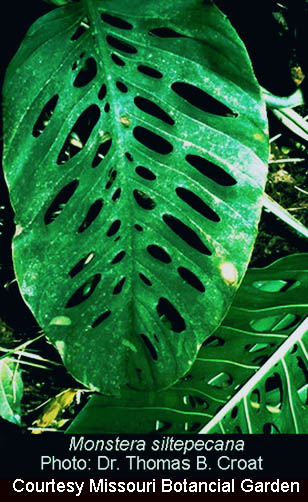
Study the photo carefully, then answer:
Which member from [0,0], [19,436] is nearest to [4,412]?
[19,436]

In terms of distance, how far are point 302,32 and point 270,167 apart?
0.38 metres

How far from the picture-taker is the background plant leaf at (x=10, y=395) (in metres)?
1.13

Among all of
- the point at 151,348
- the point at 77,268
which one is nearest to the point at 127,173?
the point at 151,348

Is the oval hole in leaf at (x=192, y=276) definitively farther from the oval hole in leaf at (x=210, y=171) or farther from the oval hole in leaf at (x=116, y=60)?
the oval hole in leaf at (x=116, y=60)

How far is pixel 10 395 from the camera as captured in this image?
1140 mm

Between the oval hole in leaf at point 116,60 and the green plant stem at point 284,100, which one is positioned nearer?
the oval hole in leaf at point 116,60

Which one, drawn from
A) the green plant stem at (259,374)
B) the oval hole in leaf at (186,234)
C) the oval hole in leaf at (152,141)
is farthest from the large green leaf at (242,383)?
the oval hole in leaf at (152,141)

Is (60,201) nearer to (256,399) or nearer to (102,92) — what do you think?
(102,92)

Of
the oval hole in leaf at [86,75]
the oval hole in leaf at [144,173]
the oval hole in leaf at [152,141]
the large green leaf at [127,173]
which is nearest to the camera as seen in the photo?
the large green leaf at [127,173]

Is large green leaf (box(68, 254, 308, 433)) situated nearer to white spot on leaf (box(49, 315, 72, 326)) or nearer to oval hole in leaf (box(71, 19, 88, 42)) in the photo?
white spot on leaf (box(49, 315, 72, 326))

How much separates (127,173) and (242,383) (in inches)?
17.6

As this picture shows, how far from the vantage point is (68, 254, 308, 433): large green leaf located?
2.97 ft
